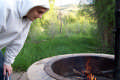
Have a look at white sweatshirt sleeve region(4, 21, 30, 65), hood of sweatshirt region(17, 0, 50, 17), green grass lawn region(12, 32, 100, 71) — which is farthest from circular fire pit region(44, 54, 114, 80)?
green grass lawn region(12, 32, 100, 71)

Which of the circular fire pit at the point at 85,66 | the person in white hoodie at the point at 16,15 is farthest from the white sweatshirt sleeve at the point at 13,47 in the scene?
the circular fire pit at the point at 85,66

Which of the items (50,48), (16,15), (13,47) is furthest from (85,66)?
(50,48)

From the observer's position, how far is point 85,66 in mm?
1922

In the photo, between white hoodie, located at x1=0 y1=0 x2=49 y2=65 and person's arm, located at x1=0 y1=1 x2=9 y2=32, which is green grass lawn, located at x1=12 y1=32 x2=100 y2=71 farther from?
person's arm, located at x1=0 y1=1 x2=9 y2=32

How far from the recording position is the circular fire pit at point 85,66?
5.78 ft

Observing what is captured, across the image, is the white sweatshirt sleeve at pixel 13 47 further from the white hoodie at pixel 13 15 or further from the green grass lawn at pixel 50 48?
the green grass lawn at pixel 50 48

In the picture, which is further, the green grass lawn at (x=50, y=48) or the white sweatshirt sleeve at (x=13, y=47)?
the green grass lawn at (x=50, y=48)

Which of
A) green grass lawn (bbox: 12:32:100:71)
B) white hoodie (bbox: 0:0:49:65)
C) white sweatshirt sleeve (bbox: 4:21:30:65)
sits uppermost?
white hoodie (bbox: 0:0:49:65)

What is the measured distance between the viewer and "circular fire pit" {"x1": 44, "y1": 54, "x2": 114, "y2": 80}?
1.76 m

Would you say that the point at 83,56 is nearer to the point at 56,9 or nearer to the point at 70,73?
the point at 70,73

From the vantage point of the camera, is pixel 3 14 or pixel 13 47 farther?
pixel 13 47

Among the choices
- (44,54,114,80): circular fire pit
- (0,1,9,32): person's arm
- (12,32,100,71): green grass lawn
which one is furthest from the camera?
(12,32,100,71): green grass lawn

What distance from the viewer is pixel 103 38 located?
Answer: 12.3 feet

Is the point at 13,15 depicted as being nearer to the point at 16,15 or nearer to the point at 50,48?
the point at 16,15
